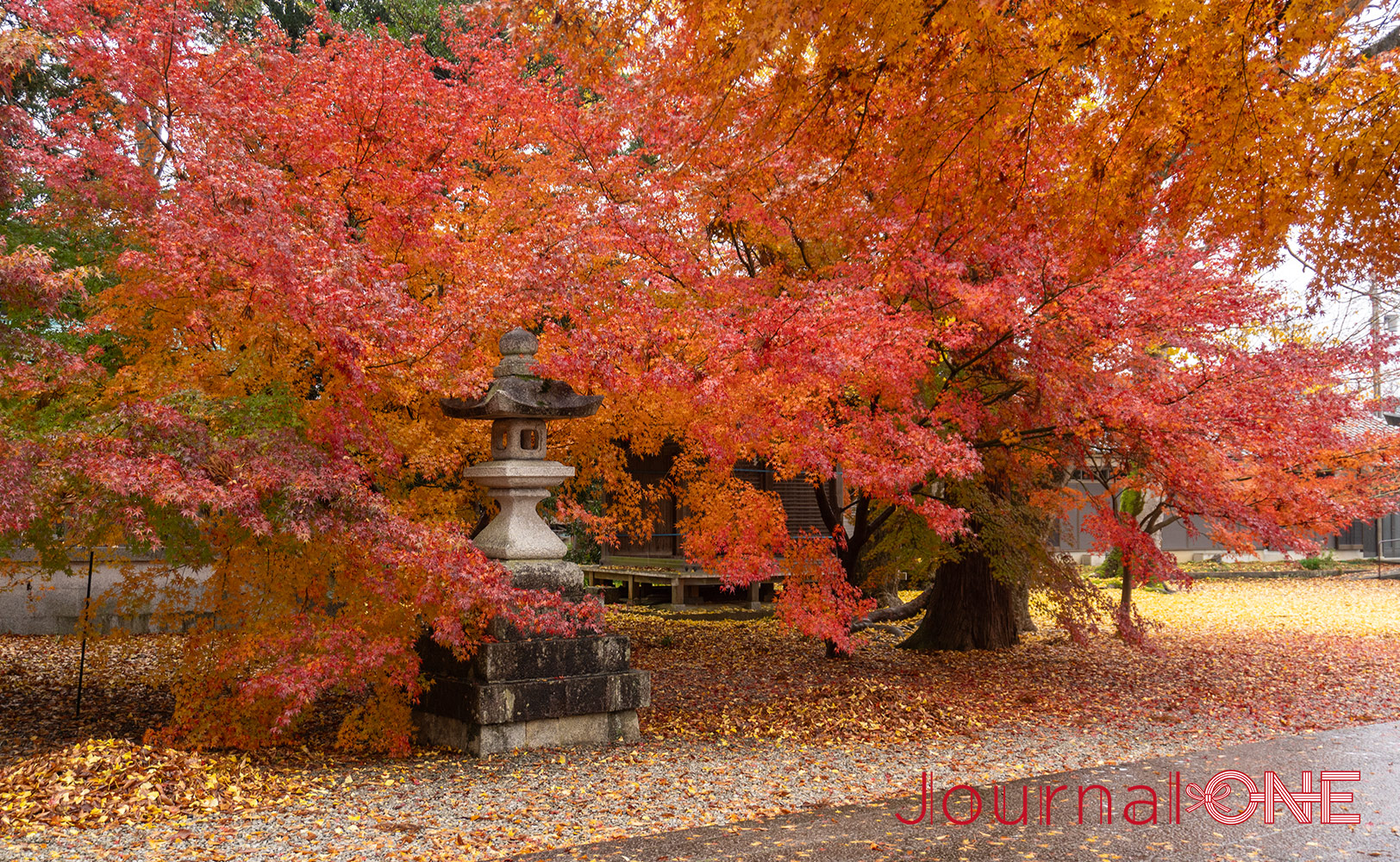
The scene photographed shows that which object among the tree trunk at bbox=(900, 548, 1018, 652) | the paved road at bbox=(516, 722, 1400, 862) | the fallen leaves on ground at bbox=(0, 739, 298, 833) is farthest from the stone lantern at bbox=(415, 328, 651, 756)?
the tree trunk at bbox=(900, 548, 1018, 652)

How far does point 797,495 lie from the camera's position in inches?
706

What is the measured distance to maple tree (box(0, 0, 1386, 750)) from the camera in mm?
5215

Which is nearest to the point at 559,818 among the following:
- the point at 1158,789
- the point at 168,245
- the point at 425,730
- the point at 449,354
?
the point at 425,730

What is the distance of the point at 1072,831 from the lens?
534 centimetres

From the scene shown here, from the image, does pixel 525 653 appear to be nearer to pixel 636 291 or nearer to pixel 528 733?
pixel 528 733

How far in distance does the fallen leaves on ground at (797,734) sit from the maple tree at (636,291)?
1047 millimetres

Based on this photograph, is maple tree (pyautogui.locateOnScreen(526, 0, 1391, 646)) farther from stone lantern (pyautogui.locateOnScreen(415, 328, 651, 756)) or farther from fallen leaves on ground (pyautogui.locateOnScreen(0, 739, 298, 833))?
fallen leaves on ground (pyautogui.locateOnScreen(0, 739, 298, 833))

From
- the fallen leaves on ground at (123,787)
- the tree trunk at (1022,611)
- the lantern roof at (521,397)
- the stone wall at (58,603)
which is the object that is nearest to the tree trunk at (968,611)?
the tree trunk at (1022,611)

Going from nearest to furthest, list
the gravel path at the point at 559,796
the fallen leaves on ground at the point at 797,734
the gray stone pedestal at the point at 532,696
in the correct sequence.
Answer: the gravel path at the point at 559,796 → the fallen leaves on ground at the point at 797,734 → the gray stone pedestal at the point at 532,696

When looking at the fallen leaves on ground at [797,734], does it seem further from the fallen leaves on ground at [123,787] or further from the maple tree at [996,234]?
the maple tree at [996,234]

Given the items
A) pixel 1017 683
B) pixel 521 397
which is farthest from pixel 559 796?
pixel 1017 683

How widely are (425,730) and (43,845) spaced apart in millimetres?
2962

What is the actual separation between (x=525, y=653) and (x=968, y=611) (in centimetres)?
741

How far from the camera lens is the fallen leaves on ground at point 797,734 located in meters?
5.36
